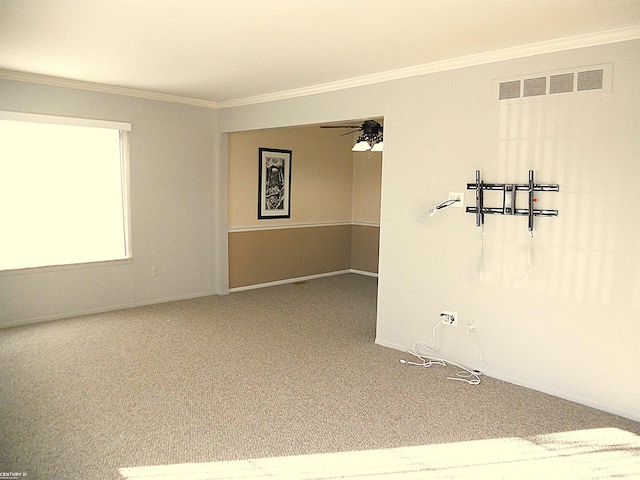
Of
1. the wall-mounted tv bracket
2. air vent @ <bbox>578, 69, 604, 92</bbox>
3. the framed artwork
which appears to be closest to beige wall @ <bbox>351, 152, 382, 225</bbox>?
the framed artwork

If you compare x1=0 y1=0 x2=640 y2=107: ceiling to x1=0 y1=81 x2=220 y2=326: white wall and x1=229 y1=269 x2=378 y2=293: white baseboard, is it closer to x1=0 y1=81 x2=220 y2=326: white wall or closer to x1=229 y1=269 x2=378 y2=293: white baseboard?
x1=0 y1=81 x2=220 y2=326: white wall

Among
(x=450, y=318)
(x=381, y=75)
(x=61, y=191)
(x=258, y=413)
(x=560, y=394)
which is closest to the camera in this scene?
(x=258, y=413)

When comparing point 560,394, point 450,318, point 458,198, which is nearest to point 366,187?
point 458,198

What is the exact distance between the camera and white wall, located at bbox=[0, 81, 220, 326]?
5.09 m

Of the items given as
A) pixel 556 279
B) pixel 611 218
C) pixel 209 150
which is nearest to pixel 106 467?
pixel 556 279

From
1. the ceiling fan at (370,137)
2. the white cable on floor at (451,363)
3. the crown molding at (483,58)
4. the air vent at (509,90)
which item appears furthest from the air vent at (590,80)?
the ceiling fan at (370,137)

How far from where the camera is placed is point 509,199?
378cm

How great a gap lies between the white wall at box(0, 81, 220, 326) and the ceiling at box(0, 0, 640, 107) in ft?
1.87

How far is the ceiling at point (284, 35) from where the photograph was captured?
2.91 meters

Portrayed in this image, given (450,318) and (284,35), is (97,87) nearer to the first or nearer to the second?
(284,35)

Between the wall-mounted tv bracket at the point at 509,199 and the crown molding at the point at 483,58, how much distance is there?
0.84 metres

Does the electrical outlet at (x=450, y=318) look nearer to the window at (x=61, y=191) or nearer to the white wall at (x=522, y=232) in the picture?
the white wall at (x=522, y=232)

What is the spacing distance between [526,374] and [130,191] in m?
4.41

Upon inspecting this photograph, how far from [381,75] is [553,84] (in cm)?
148
